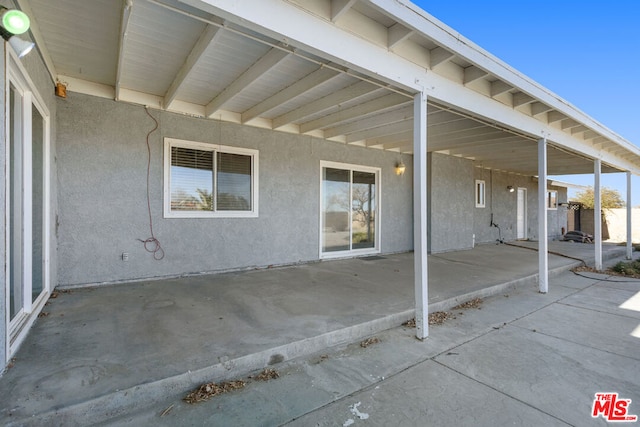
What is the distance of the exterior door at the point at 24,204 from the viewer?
2.61m

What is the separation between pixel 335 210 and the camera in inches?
290

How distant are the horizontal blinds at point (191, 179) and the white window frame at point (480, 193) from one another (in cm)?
934

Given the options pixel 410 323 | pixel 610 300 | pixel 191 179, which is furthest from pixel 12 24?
pixel 610 300

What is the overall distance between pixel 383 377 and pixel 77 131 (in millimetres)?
5069

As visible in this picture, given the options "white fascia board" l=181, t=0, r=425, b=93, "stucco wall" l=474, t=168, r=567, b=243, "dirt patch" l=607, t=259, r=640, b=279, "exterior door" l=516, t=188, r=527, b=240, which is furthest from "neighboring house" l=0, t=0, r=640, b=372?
"exterior door" l=516, t=188, r=527, b=240

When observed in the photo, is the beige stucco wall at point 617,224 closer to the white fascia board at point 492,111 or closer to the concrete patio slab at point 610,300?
the white fascia board at point 492,111

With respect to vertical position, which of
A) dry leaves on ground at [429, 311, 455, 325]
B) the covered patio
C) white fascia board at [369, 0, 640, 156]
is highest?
white fascia board at [369, 0, 640, 156]

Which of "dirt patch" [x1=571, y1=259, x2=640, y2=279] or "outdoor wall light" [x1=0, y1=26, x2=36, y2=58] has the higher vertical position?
"outdoor wall light" [x1=0, y1=26, x2=36, y2=58]

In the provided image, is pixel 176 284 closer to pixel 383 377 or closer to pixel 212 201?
pixel 212 201

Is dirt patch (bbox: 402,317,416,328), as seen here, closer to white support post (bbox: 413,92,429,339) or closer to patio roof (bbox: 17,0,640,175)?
white support post (bbox: 413,92,429,339)

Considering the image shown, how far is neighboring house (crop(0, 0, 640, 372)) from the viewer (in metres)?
2.83

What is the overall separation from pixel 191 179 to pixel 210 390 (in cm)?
393

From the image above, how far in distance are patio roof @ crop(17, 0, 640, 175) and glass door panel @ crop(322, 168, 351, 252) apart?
1.30 metres

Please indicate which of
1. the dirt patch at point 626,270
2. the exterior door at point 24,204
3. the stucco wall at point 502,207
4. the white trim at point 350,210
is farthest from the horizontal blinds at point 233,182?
the stucco wall at point 502,207
